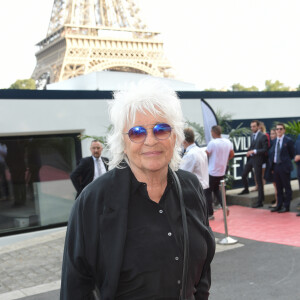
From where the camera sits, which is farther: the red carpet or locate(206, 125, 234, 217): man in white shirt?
locate(206, 125, 234, 217): man in white shirt

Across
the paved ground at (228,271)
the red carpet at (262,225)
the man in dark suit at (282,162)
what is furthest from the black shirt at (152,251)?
the man in dark suit at (282,162)

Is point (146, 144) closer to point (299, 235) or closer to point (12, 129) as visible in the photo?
point (299, 235)

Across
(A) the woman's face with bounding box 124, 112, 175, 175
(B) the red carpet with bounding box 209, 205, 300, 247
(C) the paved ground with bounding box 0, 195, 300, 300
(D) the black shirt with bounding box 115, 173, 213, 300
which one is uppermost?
(A) the woman's face with bounding box 124, 112, 175, 175

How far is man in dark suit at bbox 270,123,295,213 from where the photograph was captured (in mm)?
9156

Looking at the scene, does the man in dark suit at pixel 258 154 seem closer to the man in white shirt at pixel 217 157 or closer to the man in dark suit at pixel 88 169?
the man in white shirt at pixel 217 157

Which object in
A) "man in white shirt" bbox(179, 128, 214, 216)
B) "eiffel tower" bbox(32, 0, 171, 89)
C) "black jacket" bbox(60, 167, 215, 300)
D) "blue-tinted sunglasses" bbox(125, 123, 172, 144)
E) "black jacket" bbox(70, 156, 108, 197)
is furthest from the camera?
"eiffel tower" bbox(32, 0, 171, 89)

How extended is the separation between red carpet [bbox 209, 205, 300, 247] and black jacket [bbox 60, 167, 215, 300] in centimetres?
541

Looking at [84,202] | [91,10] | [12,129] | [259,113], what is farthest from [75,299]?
[91,10]

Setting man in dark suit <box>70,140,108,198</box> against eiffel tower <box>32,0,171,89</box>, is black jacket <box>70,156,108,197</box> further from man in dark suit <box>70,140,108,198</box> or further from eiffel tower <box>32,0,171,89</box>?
eiffel tower <box>32,0,171,89</box>

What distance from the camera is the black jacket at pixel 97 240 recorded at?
197 cm

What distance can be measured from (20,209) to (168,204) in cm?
792

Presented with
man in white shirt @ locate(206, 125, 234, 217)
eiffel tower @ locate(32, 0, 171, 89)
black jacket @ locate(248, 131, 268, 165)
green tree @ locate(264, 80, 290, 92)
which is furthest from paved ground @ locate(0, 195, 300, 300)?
green tree @ locate(264, 80, 290, 92)

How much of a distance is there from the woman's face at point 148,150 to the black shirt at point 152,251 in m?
0.09

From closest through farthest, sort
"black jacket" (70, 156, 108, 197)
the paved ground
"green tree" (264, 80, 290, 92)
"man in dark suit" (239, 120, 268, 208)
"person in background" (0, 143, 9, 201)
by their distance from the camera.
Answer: the paved ground < "black jacket" (70, 156, 108, 197) < "person in background" (0, 143, 9, 201) < "man in dark suit" (239, 120, 268, 208) < "green tree" (264, 80, 290, 92)
